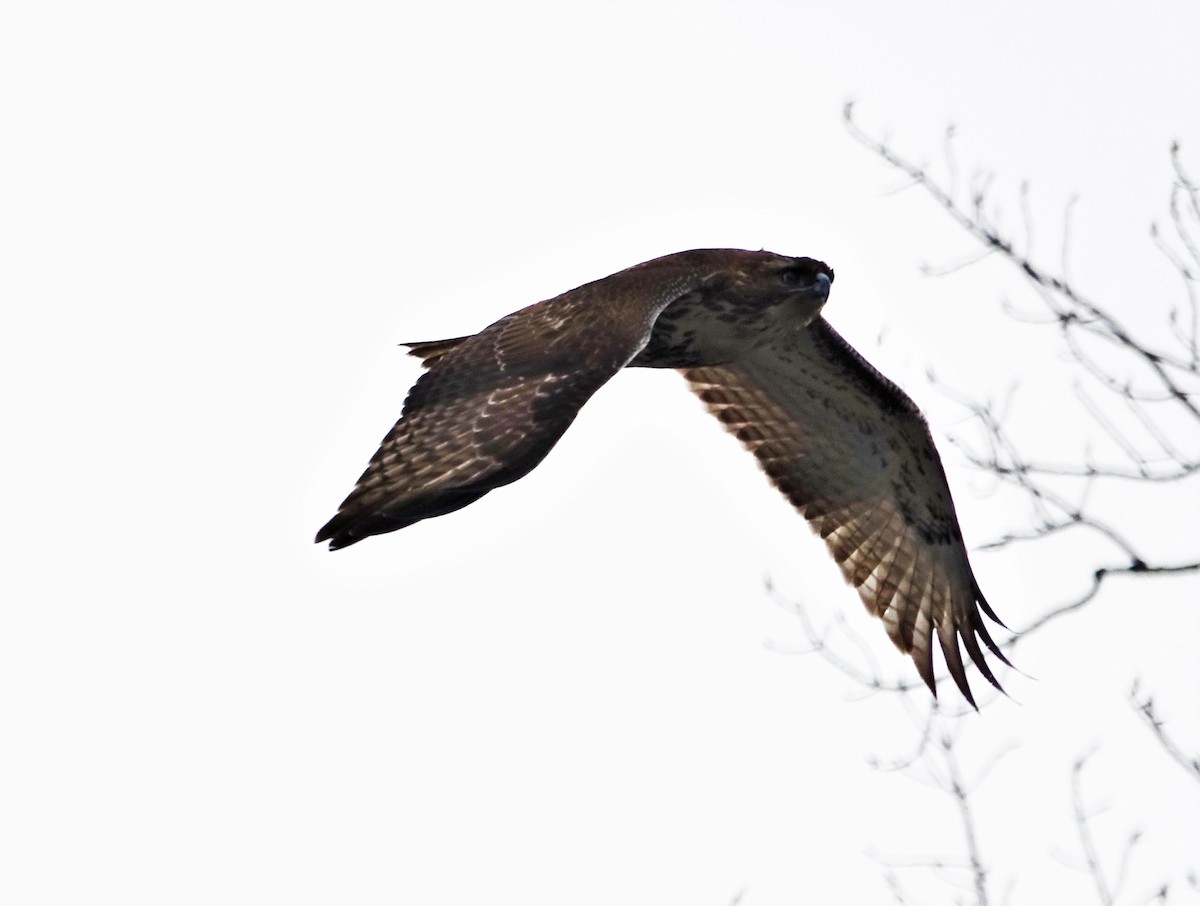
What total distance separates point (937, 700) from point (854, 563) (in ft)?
5.61

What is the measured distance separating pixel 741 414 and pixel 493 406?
3.21 meters

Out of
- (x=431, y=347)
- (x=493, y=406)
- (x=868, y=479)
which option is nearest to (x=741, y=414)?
(x=868, y=479)

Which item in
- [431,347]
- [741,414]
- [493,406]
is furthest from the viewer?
[741,414]

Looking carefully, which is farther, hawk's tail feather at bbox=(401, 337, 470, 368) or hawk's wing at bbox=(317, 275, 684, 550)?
hawk's tail feather at bbox=(401, 337, 470, 368)

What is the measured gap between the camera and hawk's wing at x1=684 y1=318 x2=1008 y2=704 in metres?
9.82

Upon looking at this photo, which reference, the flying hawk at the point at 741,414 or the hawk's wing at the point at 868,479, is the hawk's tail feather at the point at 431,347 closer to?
the flying hawk at the point at 741,414

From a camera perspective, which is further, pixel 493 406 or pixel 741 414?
pixel 741 414

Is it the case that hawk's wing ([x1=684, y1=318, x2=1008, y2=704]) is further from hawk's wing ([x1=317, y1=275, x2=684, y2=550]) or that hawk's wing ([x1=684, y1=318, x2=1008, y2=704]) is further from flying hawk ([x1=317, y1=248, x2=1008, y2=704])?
hawk's wing ([x1=317, y1=275, x2=684, y2=550])

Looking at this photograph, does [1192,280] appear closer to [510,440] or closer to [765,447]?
[510,440]

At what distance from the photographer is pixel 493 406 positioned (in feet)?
23.4

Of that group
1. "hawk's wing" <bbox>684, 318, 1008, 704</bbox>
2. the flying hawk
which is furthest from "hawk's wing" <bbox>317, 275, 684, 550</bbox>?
"hawk's wing" <bbox>684, 318, 1008, 704</bbox>

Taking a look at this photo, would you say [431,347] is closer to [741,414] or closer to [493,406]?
[493,406]

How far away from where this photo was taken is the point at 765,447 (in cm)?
1026

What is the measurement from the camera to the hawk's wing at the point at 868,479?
9.82 m
